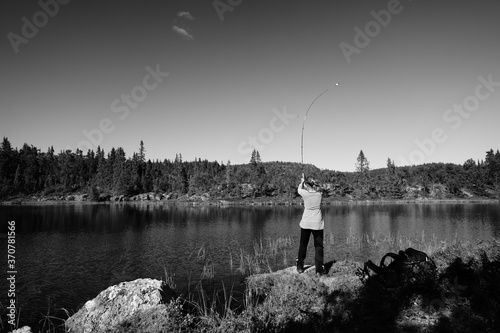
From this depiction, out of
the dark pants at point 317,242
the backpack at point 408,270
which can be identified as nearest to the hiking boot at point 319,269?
the dark pants at point 317,242

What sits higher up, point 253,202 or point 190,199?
point 190,199

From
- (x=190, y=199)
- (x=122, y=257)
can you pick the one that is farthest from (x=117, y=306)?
(x=190, y=199)

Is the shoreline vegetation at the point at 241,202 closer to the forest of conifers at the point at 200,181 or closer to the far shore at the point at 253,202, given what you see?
the far shore at the point at 253,202

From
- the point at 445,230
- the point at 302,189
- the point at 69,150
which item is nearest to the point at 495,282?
the point at 302,189

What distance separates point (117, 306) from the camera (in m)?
7.86

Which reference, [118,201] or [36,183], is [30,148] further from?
[118,201]

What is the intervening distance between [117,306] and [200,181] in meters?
134

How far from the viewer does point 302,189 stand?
33.9 feet

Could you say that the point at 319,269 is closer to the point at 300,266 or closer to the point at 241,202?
the point at 300,266

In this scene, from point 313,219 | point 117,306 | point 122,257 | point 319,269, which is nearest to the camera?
point 117,306

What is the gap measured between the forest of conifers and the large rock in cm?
11341

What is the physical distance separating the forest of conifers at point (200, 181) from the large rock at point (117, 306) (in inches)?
4465

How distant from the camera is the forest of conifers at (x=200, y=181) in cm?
13012

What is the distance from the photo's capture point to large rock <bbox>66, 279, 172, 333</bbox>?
24.7ft
